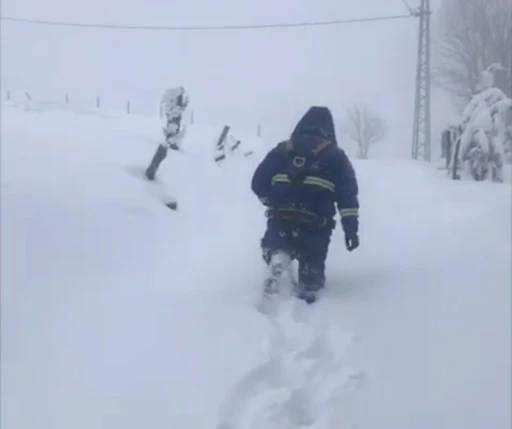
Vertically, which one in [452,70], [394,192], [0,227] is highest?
[452,70]

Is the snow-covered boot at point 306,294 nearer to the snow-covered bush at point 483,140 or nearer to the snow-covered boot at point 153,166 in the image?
the snow-covered boot at point 153,166

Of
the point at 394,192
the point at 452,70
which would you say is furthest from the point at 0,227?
the point at 394,192

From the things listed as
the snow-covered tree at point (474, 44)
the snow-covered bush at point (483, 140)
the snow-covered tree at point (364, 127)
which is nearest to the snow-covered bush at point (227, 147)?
the snow-covered tree at point (364, 127)

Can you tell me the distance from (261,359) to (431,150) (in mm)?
6728

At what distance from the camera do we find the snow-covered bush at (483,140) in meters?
7.92

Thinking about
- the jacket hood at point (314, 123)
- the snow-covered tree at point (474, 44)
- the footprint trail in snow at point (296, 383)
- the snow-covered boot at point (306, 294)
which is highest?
the snow-covered tree at point (474, 44)

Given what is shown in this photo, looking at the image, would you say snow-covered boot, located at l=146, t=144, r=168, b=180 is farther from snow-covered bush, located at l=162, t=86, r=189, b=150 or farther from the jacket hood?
the jacket hood

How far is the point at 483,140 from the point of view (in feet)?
28.9

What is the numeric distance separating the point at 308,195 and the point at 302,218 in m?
0.14

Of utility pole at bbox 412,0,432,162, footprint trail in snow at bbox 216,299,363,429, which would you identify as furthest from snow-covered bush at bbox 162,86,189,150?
footprint trail in snow at bbox 216,299,363,429

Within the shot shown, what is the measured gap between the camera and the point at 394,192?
324 inches

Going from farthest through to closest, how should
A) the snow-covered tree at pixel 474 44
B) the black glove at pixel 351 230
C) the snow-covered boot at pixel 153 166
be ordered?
the snow-covered boot at pixel 153 166, the snow-covered tree at pixel 474 44, the black glove at pixel 351 230

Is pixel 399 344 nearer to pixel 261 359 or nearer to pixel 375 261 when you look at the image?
pixel 261 359

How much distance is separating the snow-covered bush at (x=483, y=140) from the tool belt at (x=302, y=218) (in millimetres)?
4049
